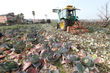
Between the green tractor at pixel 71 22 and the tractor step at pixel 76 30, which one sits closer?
the tractor step at pixel 76 30

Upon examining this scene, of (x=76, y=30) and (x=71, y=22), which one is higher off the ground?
(x=71, y=22)

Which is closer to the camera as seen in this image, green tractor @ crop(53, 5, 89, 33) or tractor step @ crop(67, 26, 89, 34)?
tractor step @ crop(67, 26, 89, 34)

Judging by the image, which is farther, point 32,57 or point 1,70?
point 32,57

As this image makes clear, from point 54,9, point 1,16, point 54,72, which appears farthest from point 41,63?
point 1,16

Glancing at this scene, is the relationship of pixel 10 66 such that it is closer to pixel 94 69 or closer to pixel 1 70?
pixel 1 70

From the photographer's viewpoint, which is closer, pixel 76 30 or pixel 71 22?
pixel 76 30

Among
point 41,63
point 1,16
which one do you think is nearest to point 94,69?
point 41,63

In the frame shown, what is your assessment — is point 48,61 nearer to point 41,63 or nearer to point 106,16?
point 41,63

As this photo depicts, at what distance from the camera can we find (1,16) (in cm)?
3531

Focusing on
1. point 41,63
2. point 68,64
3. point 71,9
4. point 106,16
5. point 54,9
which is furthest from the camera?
point 106,16

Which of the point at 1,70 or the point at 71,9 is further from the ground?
the point at 71,9

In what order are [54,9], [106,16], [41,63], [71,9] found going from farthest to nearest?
1. [106,16]
2. [54,9]
3. [71,9]
4. [41,63]

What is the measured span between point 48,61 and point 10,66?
79 cm

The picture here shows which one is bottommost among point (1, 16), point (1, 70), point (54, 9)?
point (1, 70)
